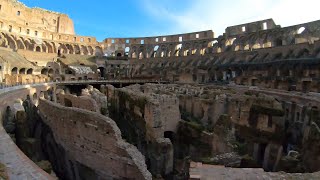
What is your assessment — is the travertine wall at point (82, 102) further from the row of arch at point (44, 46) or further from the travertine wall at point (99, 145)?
the row of arch at point (44, 46)

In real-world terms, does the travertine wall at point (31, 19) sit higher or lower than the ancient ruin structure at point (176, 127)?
higher

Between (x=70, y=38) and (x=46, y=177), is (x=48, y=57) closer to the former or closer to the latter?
(x=70, y=38)

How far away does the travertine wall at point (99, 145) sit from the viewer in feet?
23.7

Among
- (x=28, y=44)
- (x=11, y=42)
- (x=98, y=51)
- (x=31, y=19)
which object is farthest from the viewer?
(x=98, y=51)

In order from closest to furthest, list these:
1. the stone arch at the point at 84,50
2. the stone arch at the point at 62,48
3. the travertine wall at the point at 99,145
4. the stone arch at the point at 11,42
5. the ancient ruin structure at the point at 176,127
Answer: the travertine wall at the point at 99,145 → the ancient ruin structure at the point at 176,127 → the stone arch at the point at 11,42 → the stone arch at the point at 62,48 → the stone arch at the point at 84,50

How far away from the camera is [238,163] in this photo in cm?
→ 973

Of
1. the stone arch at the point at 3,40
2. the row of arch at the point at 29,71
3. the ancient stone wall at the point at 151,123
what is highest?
the stone arch at the point at 3,40

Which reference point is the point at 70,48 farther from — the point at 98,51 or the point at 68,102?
the point at 68,102

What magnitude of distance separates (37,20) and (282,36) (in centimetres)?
5283

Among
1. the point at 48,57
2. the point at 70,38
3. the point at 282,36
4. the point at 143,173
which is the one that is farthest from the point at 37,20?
the point at 143,173

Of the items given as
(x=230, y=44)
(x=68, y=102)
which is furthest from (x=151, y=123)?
(x=230, y=44)

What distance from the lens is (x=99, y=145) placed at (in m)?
7.92

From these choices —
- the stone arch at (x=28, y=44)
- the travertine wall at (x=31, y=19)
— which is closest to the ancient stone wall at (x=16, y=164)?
the travertine wall at (x=31, y=19)

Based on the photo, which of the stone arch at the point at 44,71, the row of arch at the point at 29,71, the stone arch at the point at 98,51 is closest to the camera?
the row of arch at the point at 29,71
